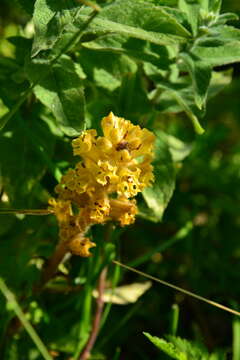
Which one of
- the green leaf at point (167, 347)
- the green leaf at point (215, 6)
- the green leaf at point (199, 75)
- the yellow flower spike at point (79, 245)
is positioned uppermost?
the green leaf at point (215, 6)

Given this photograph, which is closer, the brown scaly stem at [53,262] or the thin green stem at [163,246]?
the brown scaly stem at [53,262]

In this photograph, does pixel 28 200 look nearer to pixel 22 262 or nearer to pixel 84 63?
pixel 22 262

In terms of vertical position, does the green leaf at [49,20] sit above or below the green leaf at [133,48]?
above

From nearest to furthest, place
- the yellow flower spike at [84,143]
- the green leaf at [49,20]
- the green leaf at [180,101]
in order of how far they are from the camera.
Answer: the green leaf at [49,20] < the yellow flower spike at [84,143] < the green leaf at [180,101]

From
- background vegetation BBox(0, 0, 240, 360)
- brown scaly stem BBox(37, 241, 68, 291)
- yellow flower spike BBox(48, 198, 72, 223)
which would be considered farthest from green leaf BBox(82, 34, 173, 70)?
brown scaly stem BBox(37, 241, 68, 291)

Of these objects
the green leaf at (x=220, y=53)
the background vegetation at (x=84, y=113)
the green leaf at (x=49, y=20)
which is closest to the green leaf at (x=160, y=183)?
the background vegetation at (x=84, y=113)

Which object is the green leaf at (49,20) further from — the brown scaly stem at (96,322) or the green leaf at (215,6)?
the brown scaly stem at (96,322)

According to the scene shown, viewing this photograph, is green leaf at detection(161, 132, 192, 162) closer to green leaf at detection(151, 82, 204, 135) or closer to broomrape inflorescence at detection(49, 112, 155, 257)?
green leaf at detection(151, 82, 204, 135)
